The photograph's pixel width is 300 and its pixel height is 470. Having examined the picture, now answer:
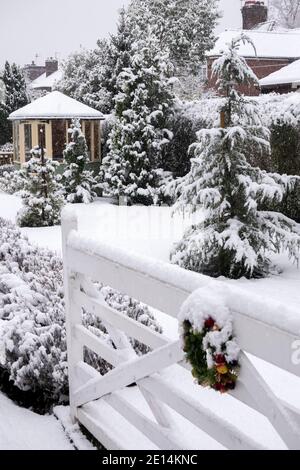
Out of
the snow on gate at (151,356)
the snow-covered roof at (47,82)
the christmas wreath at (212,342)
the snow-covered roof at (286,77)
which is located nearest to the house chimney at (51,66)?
the snow-covered roof at (47,82)

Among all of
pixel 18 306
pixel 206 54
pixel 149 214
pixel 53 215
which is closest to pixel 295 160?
pixel 149 214

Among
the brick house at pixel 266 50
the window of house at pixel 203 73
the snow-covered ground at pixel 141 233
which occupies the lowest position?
the snow-covered ground at pixel 141 233

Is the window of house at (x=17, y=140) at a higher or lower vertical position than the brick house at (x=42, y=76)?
lower

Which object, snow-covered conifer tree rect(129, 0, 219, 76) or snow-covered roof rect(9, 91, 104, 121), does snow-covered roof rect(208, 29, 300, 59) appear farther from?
snow-covered roof rect(9, 91, 104, 121)

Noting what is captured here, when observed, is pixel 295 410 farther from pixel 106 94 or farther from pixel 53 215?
pixel 106 94

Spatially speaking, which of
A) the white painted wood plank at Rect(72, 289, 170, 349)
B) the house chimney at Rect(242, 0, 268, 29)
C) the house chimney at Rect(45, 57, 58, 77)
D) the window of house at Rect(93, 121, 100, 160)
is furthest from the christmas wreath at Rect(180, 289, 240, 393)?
the house chimney at Rect(45, 57, 58, 77)

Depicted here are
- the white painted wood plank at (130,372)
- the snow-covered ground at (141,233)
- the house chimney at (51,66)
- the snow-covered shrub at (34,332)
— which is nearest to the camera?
the white painted wood plank at (130,372)

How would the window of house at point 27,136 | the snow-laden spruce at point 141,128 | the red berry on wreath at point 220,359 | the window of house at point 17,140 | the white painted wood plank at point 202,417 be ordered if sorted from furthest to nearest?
the window of house at point 27,136
the window of house at point 17,140
the snow-laden spruce at point 141,128
the white painted wood plank at point 202,417
the red berry on wreath at point 220,359

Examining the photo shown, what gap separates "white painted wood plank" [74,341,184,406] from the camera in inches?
83.9

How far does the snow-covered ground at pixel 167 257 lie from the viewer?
291 cm

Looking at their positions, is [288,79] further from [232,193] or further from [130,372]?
[130,372]

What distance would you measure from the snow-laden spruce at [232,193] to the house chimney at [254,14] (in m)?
29.4

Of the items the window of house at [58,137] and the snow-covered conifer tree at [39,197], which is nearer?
the snow-covered conifer tree at [39,197]

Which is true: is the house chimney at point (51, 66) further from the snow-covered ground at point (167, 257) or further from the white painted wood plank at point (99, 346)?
the white painted wood plank at point (99, 346)
